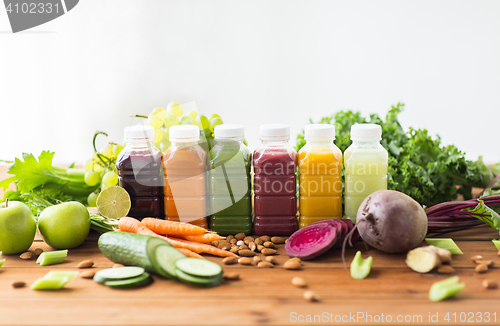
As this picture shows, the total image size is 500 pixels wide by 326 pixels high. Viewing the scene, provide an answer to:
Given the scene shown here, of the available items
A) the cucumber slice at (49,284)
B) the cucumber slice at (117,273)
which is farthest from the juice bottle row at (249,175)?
the cucumber slice at (49,284)

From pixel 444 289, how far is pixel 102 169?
181 cm

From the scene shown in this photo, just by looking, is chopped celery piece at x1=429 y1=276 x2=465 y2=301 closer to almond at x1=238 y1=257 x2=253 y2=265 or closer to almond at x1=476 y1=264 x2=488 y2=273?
almond at x1=476 y1=264 x2=488 y2=273

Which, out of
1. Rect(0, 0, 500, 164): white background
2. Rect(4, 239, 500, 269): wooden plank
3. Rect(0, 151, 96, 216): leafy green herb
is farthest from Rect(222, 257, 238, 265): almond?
Rect(0, 0, 500, 164): white background

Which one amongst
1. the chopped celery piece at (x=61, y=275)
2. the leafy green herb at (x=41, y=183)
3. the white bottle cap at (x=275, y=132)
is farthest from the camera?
the leafy green herb at (x=41, y=183)

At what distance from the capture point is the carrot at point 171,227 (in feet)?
5.96

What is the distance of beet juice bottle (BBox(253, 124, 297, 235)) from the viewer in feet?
5.98

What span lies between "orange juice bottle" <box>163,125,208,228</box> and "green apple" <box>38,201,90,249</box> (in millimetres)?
380

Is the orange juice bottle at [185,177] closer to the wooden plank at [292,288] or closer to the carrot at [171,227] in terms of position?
the carrot at [171,227]

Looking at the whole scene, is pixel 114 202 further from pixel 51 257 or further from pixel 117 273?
pixel 117 273

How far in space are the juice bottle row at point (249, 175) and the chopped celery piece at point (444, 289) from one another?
0.56 meters

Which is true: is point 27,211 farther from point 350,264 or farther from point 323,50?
point 323,50

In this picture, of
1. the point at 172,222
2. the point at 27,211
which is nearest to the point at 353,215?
the point at 172,222

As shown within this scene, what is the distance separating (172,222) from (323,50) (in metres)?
2.36

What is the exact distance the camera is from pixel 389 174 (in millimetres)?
2184
